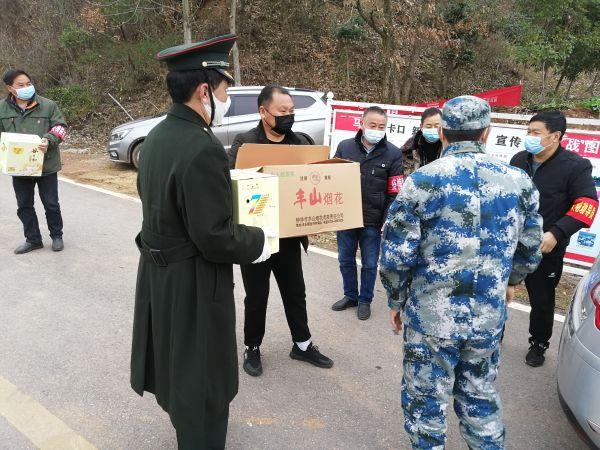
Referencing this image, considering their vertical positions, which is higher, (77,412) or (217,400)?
(217,400)

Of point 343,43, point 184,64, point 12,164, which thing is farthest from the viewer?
point 343,43

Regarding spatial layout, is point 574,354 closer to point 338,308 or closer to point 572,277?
point 338,308

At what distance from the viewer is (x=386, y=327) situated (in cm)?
380

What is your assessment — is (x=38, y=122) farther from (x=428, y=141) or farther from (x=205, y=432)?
(x=205, y=432)

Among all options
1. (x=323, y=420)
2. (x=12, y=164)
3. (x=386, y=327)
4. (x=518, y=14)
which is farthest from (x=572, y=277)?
(x=518, y=14)

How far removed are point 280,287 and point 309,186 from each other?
788mm

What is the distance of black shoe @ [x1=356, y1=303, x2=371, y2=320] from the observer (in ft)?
12.9

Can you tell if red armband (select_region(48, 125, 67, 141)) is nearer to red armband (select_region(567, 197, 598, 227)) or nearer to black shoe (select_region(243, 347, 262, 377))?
black shoe (select_region(243, 347, 262, 377))

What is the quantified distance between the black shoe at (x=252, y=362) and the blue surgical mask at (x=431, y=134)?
2.26 metres

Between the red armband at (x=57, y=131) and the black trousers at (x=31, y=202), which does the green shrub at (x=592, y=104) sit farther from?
the black trousers at (x=31, y=202)

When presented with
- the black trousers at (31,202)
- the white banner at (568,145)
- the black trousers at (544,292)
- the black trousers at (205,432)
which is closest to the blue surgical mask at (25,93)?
the black trousers at (31,202)

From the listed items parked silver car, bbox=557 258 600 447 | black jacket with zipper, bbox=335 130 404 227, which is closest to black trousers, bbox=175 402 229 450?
parked silver car, bbox=557 258 600 447

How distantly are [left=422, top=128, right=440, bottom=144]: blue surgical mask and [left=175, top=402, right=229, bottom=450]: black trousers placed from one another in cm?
281

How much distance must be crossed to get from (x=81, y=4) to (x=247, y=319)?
53.5 feet
